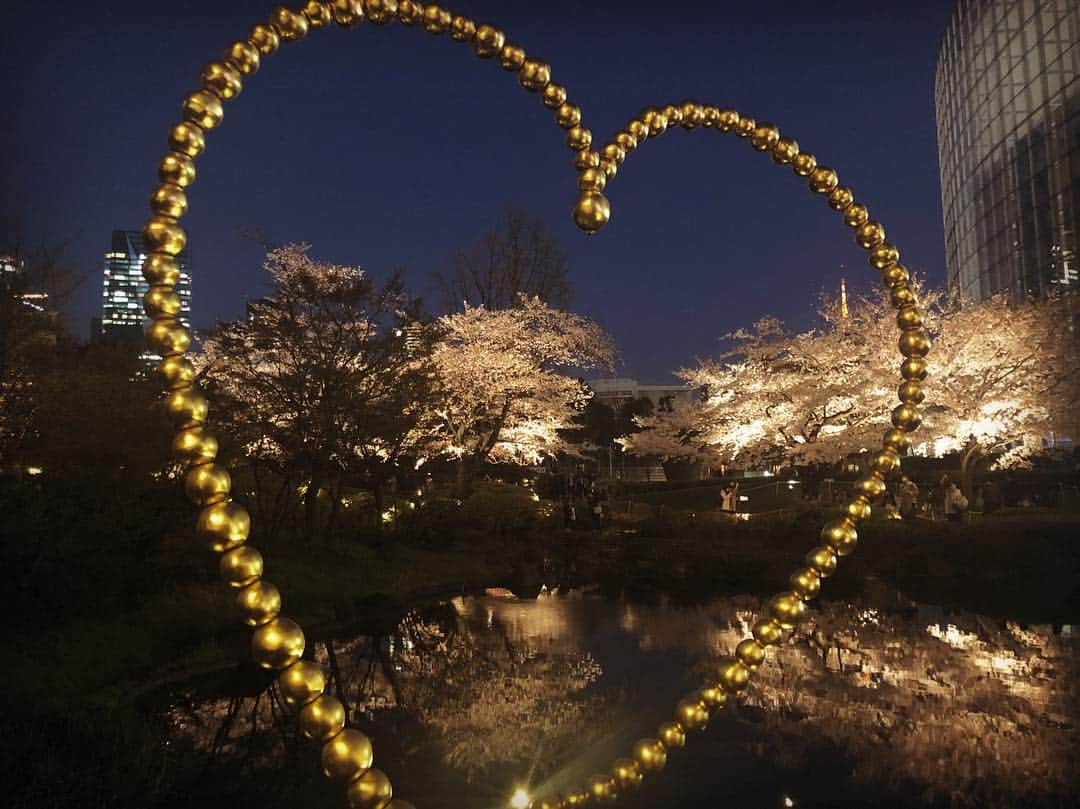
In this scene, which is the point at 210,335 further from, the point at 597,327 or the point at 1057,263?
the point at 1057,263

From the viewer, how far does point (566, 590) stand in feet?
56.7

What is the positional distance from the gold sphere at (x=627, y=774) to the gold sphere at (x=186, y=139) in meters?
2.30

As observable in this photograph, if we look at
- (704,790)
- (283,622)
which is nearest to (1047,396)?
(704,790)

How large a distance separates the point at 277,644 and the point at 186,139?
138cm

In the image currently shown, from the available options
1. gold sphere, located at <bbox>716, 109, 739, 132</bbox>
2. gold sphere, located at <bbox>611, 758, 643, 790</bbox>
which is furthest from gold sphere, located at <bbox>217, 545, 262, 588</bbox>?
gold sphere, located at <bbox>716, 109, 739, 132</bbox>

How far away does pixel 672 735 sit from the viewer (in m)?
2.77

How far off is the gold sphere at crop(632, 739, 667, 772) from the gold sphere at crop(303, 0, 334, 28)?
247 centimetres

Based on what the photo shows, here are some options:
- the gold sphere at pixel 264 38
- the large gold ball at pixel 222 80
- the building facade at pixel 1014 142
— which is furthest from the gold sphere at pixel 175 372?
the building facade at pixel 1014 142

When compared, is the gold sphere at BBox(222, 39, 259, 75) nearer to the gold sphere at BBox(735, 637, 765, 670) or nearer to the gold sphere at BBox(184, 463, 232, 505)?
the gold sphere at BBox(184, 463, 232, 505)

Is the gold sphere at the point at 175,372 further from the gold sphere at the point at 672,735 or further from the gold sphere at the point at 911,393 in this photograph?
the gold sphere at the point at 911,393

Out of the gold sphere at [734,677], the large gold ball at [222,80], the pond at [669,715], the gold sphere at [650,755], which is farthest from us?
the pond at [669,715]

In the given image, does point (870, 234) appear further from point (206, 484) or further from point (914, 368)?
point (206, 484)

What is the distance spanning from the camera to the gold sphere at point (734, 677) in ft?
9.43

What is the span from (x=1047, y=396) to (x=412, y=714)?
830 inches
